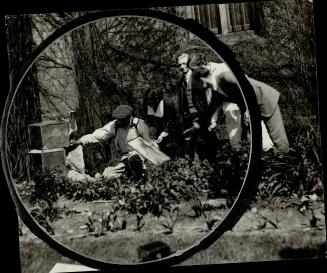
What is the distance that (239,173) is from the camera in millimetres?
4477

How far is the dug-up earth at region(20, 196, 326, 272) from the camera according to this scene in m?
4.47

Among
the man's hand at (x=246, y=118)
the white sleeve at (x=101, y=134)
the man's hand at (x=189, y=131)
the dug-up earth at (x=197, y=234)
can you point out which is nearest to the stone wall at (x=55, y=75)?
the white sleeve at (x=101, y=134)

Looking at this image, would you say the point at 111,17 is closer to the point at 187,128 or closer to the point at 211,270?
the point at 187,128

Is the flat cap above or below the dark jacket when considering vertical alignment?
above

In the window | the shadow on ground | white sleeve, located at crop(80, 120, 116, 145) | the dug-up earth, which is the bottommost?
the shadow on ground

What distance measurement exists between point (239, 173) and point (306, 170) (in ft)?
1.86

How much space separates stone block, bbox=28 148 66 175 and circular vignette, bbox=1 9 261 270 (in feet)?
0.71

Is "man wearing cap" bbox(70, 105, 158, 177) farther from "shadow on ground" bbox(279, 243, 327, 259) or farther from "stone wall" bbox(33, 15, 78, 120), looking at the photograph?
"shadow on ground" bbox(279, 243, 327, 259)

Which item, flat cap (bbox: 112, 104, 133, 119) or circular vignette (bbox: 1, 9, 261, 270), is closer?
circular vignette (bbox: 1, 9, 261, 270)

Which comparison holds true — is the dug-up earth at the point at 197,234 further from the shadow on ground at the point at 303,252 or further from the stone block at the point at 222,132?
the stone block at the point at 222,132

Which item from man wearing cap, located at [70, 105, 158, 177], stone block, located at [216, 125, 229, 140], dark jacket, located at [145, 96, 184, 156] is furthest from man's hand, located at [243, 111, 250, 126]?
man wearing cap, located at [70, 105, 158, 177]

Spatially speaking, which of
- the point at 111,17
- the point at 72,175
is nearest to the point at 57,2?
the point at 111,17

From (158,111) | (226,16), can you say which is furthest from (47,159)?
(226,16)

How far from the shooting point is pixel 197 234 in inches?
176
